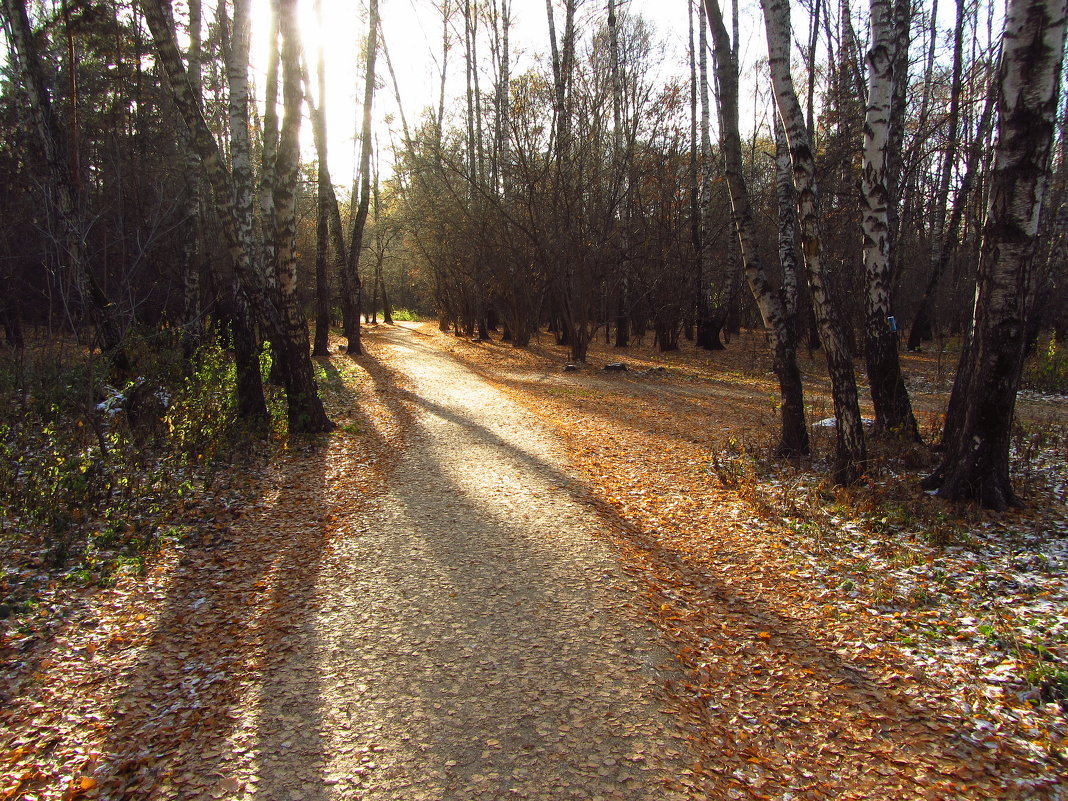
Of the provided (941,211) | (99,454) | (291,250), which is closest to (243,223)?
(291,250)

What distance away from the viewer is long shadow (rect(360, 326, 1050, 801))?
298 cm

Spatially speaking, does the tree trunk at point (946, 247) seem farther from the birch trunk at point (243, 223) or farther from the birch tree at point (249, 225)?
the birch trunk at point (243, 223)

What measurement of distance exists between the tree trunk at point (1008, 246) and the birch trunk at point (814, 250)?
981mm

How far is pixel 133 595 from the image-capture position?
14.9 ft

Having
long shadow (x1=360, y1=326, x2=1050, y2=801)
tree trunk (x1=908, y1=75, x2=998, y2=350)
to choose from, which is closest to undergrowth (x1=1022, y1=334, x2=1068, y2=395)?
tree trunk (x1=908, y1=75, x2=998, y2=350)

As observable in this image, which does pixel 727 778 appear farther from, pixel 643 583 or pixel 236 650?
pixel 236 650

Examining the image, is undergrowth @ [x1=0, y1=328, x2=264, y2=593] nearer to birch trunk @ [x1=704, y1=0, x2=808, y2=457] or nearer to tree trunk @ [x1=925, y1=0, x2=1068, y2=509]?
birch trunk @ [x1=704, y1=0, x2=808, y2=457]

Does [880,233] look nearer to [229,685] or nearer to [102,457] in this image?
[229,685]

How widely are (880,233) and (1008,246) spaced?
7.15ft

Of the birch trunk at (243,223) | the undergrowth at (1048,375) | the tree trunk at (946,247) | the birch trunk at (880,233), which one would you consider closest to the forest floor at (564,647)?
the birch trunk at (880,233)

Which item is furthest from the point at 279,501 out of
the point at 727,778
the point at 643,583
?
the point at 727,778

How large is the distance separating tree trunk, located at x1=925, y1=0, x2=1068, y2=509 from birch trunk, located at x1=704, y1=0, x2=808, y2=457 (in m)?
2.03

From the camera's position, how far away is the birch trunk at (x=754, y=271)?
743 cm

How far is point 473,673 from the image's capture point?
11.8ft
